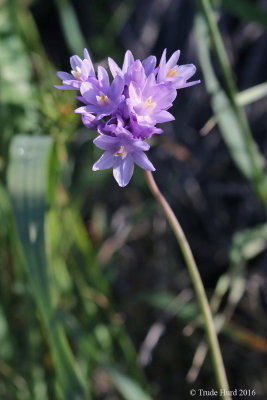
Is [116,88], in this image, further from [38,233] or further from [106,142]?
[38,233]

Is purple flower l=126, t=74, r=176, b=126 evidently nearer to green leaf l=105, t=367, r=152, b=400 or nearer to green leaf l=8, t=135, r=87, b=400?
green leaf l=8, t=135, r=87, b=400

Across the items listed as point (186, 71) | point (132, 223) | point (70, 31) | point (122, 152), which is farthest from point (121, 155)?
point (70, 31)

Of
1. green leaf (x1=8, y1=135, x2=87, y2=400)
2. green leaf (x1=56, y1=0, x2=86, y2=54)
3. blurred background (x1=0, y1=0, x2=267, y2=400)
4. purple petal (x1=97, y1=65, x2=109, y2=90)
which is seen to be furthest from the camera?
green leaf (x1=56, y1=0, x2=86, y2=54)

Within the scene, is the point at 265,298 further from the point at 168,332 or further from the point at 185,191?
the point at 185,191

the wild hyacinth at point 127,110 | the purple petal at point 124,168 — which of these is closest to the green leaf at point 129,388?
the wild hyacinth at point 127,110

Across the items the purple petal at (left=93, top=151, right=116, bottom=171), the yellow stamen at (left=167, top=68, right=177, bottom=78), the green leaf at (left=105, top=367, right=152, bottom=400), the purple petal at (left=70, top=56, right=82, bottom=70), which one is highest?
the purple petal at (left=70, top=56, right=82, bottom=70)

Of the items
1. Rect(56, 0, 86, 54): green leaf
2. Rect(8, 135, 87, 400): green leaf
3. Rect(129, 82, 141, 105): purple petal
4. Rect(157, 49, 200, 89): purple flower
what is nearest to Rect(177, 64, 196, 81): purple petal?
Rect(157, 49, 200, 89): purple flower

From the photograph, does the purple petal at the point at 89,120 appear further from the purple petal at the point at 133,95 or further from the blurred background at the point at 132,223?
the blurred background at the point at 132,223
